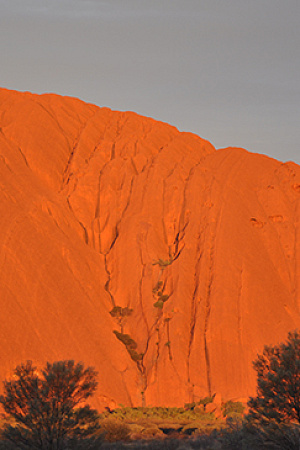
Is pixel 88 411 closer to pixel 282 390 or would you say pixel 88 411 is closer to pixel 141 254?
pixel 282 390

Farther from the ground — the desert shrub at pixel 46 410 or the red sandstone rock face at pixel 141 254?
the red sandstone rock face at pixel 141 254

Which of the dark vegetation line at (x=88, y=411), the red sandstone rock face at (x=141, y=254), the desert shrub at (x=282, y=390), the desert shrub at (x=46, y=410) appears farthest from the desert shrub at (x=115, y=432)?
the red sandstone rock face at (x=141, y=254)

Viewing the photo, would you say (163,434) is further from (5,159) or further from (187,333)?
(5,159)

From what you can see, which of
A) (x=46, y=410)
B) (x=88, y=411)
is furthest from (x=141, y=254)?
(x=46, y=410)

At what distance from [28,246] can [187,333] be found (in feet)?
59.7

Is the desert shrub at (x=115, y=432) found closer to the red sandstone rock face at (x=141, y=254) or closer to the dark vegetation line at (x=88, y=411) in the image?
the dark vegetation line at (x=88, y=411)

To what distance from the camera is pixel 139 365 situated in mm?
54500

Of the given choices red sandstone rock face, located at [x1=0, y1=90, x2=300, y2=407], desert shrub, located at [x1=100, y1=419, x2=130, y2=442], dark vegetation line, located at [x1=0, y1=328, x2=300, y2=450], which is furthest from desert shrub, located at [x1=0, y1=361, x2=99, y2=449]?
red sandstone rock face, located at [x1=0, y1=90, x2=300, y2=407]

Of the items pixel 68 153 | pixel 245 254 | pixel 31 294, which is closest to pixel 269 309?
pixel 245 254

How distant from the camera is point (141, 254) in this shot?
62062 millimetres

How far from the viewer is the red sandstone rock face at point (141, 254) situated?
52.6 m

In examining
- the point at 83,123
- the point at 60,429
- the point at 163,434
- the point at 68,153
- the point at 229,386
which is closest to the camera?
the point at 60,429

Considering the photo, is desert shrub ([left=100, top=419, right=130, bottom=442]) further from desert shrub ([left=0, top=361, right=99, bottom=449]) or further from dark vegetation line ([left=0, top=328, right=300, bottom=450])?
desert shrub ([left=0, top=361, right=99, bottom=449])

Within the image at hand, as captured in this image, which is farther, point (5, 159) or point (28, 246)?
point (5, 159)
